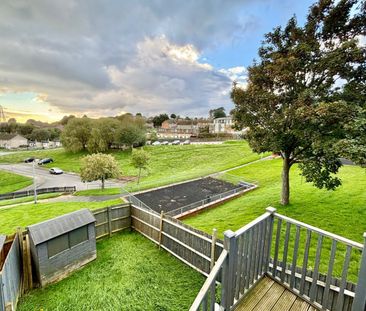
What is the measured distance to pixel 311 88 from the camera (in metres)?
7.25

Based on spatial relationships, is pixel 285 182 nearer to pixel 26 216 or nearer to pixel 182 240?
pixel 182 240

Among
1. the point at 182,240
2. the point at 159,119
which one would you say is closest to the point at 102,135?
the point at 182,240

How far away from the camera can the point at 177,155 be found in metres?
36.1

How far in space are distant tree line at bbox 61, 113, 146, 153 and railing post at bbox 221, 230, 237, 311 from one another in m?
38.3

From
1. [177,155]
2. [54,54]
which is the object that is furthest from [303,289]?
[177,155]

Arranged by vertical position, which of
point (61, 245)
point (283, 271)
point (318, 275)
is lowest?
point (61, 245)

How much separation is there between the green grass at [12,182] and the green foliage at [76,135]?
11170 mm

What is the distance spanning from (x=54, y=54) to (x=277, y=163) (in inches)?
956

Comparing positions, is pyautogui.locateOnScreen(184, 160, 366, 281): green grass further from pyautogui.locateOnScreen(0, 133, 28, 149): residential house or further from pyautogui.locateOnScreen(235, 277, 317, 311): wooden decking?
pyautogui.locateOnScreen(0, 133, 28, 149): residential house

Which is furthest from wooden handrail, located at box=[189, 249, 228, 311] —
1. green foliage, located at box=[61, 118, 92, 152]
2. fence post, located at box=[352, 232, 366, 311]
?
green foliage, located at box=[61, 118, 92, 152]

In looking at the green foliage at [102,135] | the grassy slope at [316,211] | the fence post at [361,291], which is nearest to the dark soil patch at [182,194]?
the grassy slope at [316,211]

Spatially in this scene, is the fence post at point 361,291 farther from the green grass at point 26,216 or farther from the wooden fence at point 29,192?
the wooden fence at point 29,192

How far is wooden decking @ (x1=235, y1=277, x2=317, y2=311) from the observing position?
275 cm

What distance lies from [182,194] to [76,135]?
33.0m
